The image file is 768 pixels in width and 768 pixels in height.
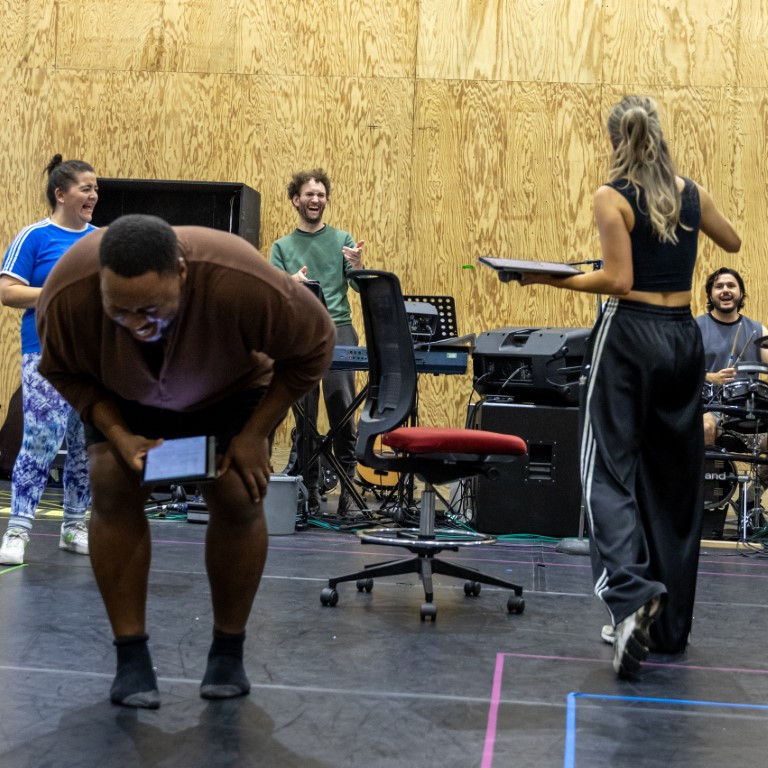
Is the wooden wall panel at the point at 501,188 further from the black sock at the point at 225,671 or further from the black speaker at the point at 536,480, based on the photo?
the black sock at the point at 225,671

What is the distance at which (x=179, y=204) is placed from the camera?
7.06m

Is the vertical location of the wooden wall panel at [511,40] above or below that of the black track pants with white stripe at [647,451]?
above

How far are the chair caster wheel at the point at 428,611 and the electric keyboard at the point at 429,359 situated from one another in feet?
6.22

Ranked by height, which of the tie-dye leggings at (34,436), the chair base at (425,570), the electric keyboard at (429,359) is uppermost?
the electric keyboard at (429,359)

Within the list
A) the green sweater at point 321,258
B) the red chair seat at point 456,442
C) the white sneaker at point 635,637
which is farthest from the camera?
the green sweater at point 321,258

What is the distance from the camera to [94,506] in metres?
2.32

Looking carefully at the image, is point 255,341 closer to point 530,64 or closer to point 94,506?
point 94,506

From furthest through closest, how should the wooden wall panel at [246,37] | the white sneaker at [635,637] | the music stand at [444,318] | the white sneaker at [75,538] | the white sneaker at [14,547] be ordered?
the wooden wall panel at [246,37]
the music stand at [444,318]
the white sneaker at [75,538]
the white sneaker at [14,547]
the white sneaker at [635,637]

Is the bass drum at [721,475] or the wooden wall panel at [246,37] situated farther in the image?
the wooden wall panel at [246,37]

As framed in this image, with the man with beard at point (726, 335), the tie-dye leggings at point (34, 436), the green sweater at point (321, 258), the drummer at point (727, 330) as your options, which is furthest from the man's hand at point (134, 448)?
the drummer at point (727, 330)

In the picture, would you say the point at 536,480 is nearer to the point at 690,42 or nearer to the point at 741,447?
the point at 741,447

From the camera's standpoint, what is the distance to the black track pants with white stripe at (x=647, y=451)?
2.84 meters

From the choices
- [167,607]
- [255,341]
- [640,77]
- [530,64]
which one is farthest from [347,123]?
[255,341]

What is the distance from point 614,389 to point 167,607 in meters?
1.51
